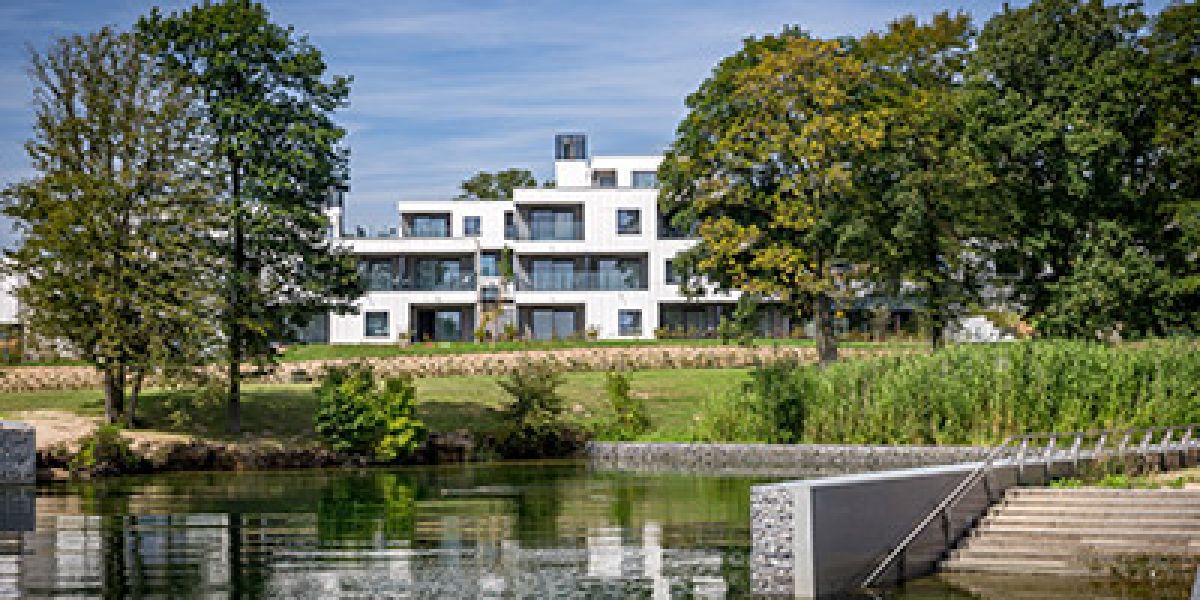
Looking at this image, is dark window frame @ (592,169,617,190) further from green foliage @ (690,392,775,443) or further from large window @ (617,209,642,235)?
green foliage @ (690,392,775,443)

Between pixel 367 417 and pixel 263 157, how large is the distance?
7.17 metres

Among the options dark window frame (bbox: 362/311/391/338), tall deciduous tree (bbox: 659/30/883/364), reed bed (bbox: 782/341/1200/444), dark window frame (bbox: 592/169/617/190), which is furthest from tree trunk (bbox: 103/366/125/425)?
dark window frame (bbox: 592/169/617/190)

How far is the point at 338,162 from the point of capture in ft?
122

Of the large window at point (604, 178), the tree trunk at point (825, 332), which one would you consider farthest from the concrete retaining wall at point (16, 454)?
the large window at point (604, 178)

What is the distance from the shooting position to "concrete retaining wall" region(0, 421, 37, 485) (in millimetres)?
30062

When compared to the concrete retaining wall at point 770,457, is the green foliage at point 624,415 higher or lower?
higher

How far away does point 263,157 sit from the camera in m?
36.1

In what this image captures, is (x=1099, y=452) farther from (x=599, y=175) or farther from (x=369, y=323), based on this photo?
(x=599, y=175)

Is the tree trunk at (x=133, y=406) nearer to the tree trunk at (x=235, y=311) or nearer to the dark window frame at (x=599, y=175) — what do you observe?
the tree trunk at (x=235, y=311)

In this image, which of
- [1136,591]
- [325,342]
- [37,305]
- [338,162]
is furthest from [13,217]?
[325,342]

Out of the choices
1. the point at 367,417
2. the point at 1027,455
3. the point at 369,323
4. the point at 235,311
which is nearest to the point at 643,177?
the point at 369,323

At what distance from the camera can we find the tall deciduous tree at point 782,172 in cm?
4059

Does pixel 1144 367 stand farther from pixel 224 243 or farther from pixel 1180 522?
pixel 224 243

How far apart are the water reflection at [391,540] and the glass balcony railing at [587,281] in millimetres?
36241
